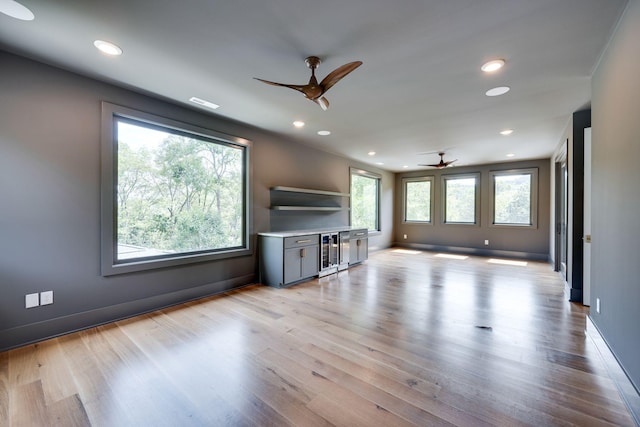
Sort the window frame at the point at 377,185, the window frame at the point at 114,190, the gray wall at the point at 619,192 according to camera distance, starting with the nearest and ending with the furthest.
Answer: the gray wall at the point at 619,192, the window frame at the point at 114,190, the window frame at the point at 377,185

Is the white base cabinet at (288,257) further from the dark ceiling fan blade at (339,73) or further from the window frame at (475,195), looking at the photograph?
the window frame at (475,195)

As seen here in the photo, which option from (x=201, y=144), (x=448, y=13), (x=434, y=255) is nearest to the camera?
(x=448, y=13)

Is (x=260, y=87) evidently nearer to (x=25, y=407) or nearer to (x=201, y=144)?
(x=201, y=144)

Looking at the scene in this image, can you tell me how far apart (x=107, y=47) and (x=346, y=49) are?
197cm

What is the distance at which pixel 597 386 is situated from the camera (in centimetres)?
185

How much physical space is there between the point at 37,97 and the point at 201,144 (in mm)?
1647

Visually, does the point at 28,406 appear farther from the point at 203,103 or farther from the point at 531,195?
the point at 531,195

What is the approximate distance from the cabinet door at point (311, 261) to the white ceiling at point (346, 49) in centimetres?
222

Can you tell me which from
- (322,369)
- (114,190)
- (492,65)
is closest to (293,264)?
(322,369)

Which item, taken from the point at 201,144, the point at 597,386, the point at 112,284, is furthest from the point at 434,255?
the point at 112,284

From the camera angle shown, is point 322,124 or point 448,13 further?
point 322,124

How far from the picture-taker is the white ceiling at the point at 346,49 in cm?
181

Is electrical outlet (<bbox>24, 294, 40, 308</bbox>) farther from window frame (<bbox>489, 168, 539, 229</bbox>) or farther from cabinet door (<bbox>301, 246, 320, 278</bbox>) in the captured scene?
window frame (<bbox>489, 168, 539, 229</bbox>)

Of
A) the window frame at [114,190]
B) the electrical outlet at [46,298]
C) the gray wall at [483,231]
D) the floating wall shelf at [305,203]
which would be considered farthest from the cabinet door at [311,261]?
the gray wall at [483,231]
